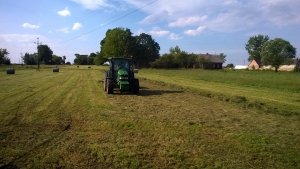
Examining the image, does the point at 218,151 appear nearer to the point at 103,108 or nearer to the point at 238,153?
the point at 238,153

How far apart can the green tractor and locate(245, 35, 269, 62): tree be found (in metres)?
146

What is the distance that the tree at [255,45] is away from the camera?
165 meters

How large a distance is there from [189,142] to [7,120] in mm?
6375

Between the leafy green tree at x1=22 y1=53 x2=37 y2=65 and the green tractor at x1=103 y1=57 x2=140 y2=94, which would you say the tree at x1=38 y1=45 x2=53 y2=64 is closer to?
the leafy green tree at x1=22 y1=53 x2=37 y2=65

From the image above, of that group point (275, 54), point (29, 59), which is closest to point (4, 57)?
point (29, 59)

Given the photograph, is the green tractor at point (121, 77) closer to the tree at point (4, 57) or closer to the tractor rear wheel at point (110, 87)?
the tractor rear wheel at point (110, 87)

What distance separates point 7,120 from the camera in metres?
12.8

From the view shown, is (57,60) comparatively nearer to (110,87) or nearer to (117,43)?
(117,43)

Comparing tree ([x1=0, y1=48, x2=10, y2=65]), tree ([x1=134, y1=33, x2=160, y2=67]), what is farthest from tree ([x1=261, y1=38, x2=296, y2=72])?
tree ([x1=0, y1=48, x2=10, y2=65])

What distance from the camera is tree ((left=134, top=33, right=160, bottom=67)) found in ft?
399

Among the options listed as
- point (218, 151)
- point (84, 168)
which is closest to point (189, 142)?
point (218, 151)

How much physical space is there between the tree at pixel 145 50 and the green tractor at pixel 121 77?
87.0m

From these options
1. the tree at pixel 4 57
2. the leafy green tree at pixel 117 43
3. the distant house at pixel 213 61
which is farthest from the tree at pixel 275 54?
the tree at pixel 4 57

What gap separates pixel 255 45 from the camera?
167250 millimetres
